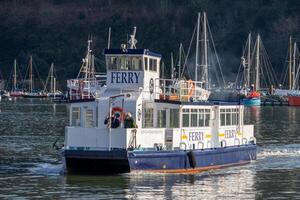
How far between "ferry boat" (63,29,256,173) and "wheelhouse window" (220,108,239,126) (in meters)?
0.05

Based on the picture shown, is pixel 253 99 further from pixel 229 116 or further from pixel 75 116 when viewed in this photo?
pixel 75 116

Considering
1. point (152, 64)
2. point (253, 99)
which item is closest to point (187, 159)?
point (152, 64)

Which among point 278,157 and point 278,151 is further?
point 278,151

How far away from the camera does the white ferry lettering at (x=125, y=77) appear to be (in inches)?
2067

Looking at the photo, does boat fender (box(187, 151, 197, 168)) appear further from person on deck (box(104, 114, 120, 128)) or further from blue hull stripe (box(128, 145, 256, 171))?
person on deck (box(104, 114, 120, 128))

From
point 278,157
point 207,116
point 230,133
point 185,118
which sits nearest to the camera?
point 185,118

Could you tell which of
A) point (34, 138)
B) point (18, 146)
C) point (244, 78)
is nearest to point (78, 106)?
point (18, 146)

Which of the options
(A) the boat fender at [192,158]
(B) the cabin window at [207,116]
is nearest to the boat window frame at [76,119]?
(A) the boat fender at [192,158]

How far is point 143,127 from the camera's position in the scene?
5178 centimetres

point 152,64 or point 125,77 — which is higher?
point 152,64

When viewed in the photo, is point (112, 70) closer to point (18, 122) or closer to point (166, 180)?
point (166, 180)

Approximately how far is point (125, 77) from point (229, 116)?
284 inches

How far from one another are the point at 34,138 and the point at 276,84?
399ft

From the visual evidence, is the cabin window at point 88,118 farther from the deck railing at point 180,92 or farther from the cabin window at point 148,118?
the deck railing at point 180,92
